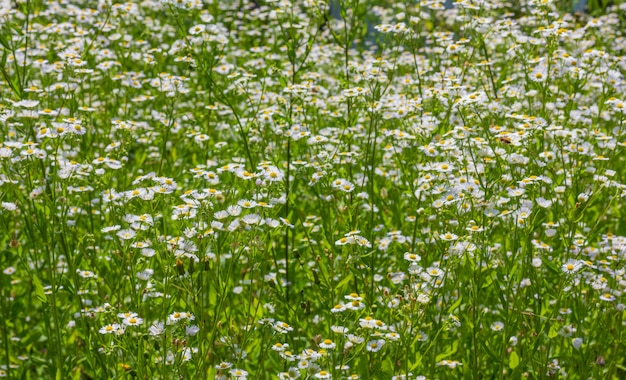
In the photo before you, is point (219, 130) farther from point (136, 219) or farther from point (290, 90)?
point (136, 219)

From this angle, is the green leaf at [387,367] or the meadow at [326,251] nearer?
the meadow at [326,251]

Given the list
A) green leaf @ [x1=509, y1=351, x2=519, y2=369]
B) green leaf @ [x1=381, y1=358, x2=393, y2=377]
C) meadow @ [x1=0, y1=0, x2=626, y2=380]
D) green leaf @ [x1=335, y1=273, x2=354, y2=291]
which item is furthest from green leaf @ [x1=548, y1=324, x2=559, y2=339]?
green leaf @ [x1=335, y1=273, x2=354, y2=291]

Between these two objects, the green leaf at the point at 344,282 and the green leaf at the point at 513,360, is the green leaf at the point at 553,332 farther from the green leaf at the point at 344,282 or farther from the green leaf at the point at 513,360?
the green leaf at the point at 344,282

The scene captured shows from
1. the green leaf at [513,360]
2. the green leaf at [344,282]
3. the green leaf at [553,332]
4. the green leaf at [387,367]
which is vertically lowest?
the green leaf at [513,360]

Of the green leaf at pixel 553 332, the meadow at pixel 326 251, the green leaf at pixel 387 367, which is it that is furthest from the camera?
the green leaf at pixel 553 332

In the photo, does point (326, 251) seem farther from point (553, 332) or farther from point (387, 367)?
point (553, 332)

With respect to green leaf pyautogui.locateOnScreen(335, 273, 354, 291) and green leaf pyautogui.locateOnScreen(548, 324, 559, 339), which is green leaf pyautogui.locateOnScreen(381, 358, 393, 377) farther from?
green leaf pyautogui.locateOnScreen(548, 324, 559, 339)

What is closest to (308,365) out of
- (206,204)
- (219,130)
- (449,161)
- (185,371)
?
(185,371)

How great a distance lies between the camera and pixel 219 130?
219 inches

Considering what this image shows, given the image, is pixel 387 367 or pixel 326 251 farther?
pixel 326 251

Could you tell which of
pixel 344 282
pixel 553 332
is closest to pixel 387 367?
pixel 344 282

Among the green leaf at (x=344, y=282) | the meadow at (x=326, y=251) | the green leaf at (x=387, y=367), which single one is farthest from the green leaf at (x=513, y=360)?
the green leaf at (x=344, y=282)

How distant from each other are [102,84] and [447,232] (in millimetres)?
3371

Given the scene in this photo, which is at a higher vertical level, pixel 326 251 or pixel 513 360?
pixel 326 251
